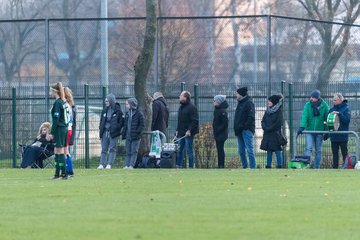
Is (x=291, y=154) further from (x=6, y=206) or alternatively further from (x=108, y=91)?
(x=6, y=206)

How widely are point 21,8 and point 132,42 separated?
10316 mm

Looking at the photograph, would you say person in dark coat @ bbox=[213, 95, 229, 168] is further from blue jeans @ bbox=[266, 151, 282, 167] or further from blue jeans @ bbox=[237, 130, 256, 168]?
blue jeans @ bbox=[266, 151, 282, 167]

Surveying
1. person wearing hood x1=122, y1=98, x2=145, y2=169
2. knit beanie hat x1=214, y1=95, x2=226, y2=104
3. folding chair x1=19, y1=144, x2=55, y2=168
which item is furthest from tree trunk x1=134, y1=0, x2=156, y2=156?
folding chair x1=19, y1=144, x2=55, y2=168

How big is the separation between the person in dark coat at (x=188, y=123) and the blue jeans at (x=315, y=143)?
294 centimetres

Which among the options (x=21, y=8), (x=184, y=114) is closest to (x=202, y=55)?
(x=184, y=114)

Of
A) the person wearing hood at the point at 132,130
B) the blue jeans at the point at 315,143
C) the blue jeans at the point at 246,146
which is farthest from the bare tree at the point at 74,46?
the blue jeans at the point at 315,143

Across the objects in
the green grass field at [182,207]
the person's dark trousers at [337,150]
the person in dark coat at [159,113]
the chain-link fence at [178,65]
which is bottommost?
the green grass field at [182,207]

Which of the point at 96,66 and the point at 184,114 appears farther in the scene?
the point at 96,66

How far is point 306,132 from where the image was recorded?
28703 millimetres

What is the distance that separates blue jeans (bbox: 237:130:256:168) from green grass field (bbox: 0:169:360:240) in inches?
190

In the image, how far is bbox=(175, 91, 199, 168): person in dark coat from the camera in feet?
99.7

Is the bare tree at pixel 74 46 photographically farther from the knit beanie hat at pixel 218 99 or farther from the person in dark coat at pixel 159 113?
the knit beanie hat at pixel 218 99

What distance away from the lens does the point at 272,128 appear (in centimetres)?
2934

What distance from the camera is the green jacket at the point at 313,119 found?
29328mm
